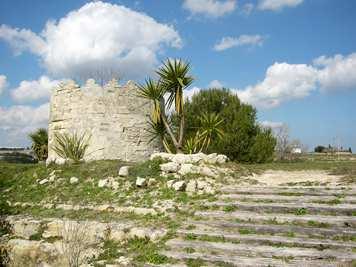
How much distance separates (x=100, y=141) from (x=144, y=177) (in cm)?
449

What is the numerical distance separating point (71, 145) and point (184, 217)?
22.5 ft

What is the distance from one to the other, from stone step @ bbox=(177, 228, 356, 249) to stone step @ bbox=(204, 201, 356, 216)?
94cm

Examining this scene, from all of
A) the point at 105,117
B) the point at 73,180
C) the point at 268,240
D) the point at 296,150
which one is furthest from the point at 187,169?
the point at 296,150

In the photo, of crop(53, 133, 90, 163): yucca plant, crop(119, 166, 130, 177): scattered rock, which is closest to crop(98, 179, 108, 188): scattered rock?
crop(119, 166, 130, 177): scattered rock

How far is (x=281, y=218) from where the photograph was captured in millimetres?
6844

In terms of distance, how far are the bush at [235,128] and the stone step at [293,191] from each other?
11225mm

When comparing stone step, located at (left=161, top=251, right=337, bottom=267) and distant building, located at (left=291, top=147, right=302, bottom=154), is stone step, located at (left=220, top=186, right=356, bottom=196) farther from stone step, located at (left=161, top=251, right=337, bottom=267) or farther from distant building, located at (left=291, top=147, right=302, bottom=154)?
distant building, located at (left=291, top=147, right=302, bottom=154)

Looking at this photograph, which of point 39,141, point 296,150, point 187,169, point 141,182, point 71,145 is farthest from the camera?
point 296,150

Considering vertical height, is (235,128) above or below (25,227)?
above

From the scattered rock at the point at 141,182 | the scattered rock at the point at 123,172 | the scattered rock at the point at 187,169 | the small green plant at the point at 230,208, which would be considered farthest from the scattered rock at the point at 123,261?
the scattered rock at the point at 123,172

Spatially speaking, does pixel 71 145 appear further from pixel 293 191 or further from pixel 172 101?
pixel 293 191

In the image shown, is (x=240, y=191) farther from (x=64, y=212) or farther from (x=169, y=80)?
(x=169, y=80)

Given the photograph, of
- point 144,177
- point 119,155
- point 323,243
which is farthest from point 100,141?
point 323,243

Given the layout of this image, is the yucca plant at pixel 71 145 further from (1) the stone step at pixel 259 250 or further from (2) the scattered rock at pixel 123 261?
(1) the stone step at pixel 259 250
